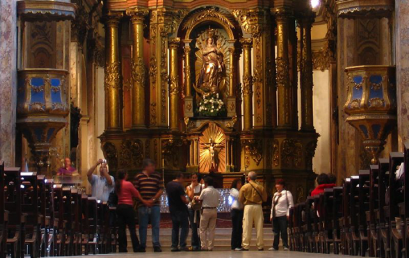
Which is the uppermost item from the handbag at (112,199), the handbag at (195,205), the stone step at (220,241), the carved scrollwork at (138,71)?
the carved scrollwork at (138,71)

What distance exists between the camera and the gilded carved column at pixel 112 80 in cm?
3084

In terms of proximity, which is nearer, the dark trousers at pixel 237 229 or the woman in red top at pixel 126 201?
the woman in red top at pixel 126 201

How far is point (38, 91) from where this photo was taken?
68.9 ft

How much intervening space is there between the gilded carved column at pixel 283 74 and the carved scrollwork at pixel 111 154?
15.3 feet

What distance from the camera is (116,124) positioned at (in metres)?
30.8

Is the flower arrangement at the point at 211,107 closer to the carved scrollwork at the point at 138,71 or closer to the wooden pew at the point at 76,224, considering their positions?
the carved scrollwork at the point at 138,71

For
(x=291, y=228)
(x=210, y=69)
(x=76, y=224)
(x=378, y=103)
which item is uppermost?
(x=210, y=69)

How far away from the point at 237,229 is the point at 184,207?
5.08 ft

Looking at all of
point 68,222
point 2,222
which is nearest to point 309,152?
point 68,222

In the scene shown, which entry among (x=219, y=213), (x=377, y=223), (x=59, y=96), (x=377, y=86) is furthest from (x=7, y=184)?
(x=219, y=213)

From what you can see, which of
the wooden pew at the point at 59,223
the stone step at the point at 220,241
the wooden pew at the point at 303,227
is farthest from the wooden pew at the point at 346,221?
the stone step at the point at 220,241

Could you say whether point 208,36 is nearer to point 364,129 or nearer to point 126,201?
point 364,129

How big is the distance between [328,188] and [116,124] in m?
13.8

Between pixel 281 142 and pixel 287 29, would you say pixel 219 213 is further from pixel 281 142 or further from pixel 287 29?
pixel 287 29
